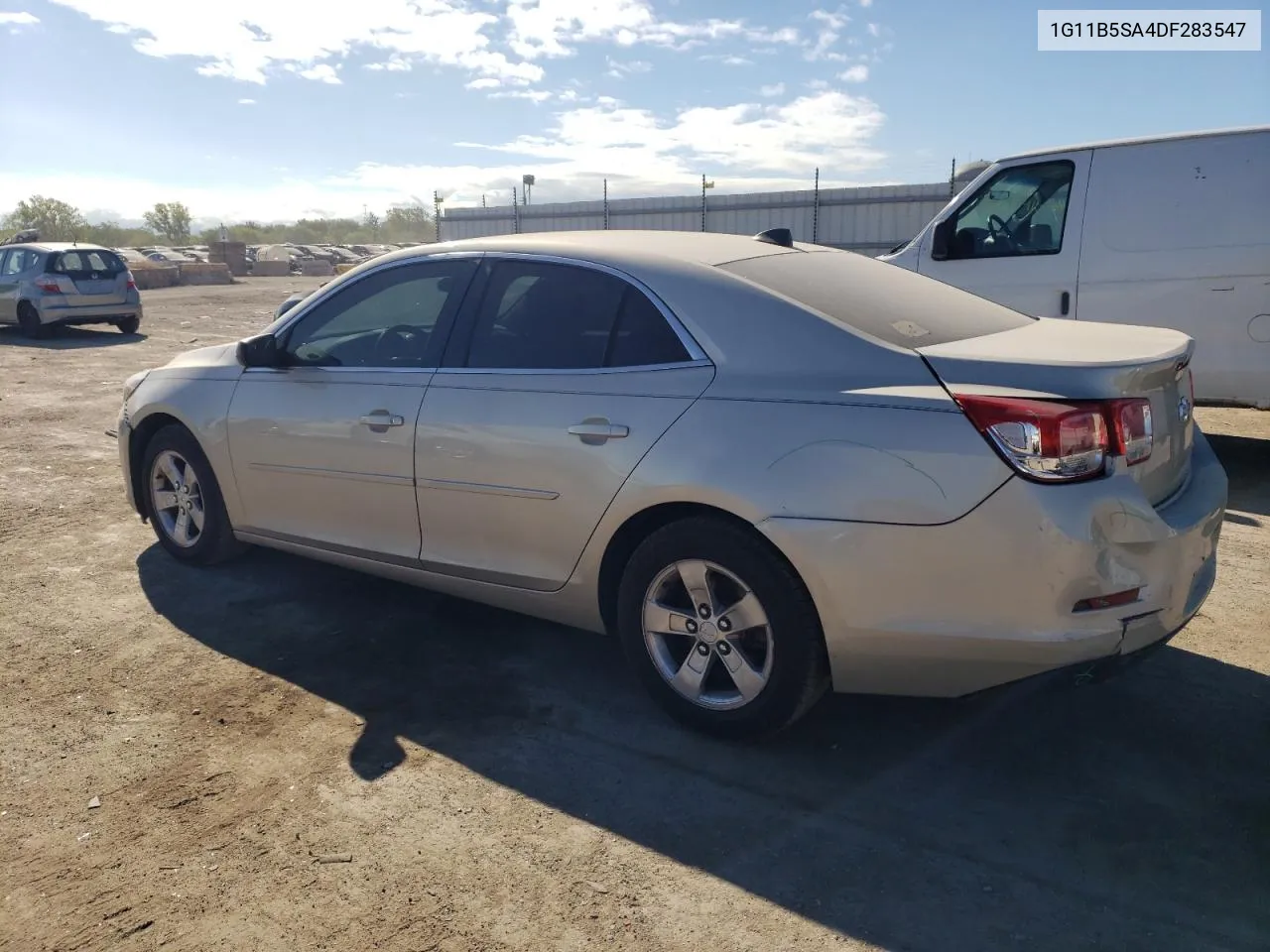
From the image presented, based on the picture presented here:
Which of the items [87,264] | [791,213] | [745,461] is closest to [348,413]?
[745,461]

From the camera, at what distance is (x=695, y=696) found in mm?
3457

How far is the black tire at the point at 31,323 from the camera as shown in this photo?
17.2 meters

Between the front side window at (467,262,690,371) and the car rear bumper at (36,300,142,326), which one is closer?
the front side window at (467,262,690,371)

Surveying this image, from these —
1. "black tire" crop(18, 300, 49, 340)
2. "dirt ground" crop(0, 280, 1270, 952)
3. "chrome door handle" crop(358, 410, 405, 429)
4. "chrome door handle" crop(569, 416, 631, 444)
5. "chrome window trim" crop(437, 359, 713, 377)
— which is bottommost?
"dirt ground" crop(0, 280, 1270, 952)

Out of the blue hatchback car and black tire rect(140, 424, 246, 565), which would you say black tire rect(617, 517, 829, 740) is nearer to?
black tire rect(140, 424, 246, 565)

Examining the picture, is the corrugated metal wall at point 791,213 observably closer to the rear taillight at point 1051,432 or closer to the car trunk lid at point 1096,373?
the car trunk lid at point 1096,373

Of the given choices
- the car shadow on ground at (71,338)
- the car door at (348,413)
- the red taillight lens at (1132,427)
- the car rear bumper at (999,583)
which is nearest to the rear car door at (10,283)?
the car shadow on ground at (71,338)

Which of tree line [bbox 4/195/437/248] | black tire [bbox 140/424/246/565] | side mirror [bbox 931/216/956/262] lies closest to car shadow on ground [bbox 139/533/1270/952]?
black tire [bbox 140/424/246/565]

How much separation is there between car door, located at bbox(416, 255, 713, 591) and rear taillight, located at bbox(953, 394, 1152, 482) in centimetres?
93

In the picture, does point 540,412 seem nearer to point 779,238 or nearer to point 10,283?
point 779,238

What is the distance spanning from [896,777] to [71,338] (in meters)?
18.3

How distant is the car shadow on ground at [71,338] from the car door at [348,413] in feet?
44.4

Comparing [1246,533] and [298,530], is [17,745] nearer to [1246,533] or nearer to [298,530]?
[298,530]

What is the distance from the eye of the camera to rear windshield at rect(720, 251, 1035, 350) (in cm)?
335
